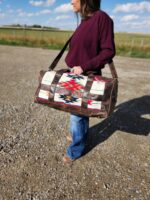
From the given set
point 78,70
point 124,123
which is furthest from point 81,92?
point 124,123

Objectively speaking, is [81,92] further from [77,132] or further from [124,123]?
[124,123]

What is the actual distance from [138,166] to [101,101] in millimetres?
1191

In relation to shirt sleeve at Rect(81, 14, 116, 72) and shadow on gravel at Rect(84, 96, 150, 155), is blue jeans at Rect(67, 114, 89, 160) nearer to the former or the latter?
shadow on gravel at Rect(84, 96, 150, 155)

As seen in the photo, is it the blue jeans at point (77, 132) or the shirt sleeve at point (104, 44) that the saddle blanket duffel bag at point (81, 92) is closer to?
the shirt sleeve at point (104, 44)

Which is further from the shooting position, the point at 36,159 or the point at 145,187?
the point at 36,159

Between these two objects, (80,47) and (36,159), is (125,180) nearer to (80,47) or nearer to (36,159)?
(36,159)

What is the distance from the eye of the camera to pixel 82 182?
2268mm

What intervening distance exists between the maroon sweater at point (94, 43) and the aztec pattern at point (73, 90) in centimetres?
13

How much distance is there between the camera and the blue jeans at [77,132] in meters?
2.28

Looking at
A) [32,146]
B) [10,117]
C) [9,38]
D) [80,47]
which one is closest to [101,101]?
[80,47]

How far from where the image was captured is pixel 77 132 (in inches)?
92.4

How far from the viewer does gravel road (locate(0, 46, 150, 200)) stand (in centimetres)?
215

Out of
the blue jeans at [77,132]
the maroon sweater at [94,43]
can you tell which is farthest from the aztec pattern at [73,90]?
the blue jeans at [77,132]

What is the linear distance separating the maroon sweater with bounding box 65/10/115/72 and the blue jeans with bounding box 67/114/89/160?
1.95 ft
